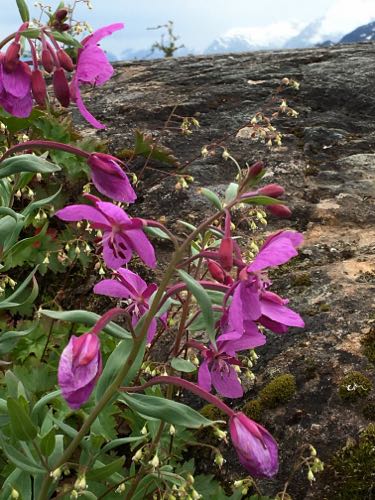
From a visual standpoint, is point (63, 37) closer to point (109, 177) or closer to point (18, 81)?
point (18, 81)

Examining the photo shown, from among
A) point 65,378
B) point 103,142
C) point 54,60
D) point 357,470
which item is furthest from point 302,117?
point 65,378

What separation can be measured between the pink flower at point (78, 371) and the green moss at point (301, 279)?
2.07 m

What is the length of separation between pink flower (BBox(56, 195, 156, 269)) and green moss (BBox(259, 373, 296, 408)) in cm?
124

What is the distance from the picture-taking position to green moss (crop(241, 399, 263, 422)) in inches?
102

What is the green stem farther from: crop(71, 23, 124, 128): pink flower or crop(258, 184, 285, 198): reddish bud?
crop(71, 23, 124, 128): pink flower

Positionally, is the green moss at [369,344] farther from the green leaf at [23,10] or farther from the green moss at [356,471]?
the green leaf at [23,10]

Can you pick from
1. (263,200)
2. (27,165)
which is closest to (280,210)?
(263,200)

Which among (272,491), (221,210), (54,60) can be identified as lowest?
(272,491)

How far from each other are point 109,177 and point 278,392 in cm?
137

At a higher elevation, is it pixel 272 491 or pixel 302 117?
pixel 302 117

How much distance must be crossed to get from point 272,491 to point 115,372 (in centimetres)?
108

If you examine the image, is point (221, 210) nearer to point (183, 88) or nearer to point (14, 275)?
point (14, 275)

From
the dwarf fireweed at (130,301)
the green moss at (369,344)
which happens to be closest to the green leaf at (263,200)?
the dwarf fireweed at (130,301)

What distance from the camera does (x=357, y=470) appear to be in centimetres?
232
